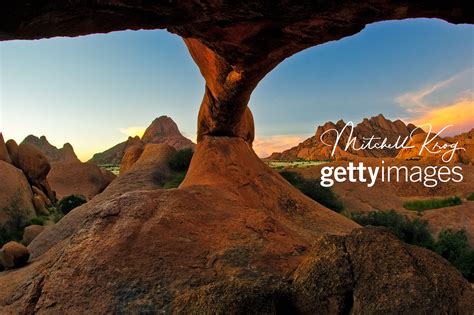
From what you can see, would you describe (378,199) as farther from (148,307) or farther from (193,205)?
(148,307)

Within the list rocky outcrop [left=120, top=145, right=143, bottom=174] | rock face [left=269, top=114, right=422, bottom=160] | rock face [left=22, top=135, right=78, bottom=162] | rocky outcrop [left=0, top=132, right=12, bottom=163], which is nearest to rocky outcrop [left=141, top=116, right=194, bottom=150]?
rock face [left=22, top=135, right=78, bottom=162]

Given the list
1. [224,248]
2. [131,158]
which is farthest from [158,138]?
[224,248]

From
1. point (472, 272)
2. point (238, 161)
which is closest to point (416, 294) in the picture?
point (238, 161)

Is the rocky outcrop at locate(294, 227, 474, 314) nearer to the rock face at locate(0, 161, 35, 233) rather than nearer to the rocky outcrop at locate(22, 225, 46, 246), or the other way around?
the rocky outcrop at locate(22, 225, 46, 246)

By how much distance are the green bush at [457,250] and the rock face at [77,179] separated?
29.9m

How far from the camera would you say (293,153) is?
88750 millimetres

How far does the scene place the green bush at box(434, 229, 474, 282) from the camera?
14.4 meters

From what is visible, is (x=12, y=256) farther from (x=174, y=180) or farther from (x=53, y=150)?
(x=53, y=150)

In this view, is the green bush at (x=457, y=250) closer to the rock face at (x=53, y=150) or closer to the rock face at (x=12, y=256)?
the rock face at (x=12, y=256)

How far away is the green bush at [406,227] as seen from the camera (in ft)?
55.0

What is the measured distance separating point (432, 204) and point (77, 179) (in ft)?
101

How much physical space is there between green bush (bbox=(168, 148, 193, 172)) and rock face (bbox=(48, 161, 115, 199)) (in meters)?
14.6

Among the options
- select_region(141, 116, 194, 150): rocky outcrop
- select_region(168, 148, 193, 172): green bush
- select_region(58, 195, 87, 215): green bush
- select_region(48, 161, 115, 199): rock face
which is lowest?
select_region(58, 195, 87, 215): green bush

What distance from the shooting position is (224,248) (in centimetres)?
713
